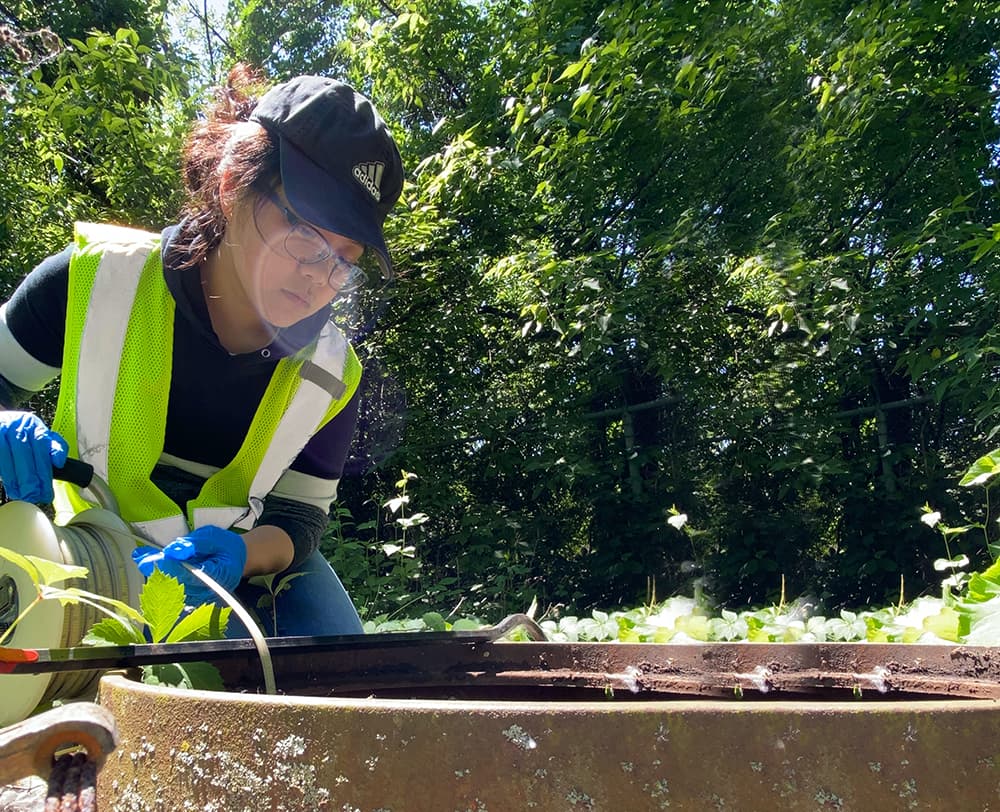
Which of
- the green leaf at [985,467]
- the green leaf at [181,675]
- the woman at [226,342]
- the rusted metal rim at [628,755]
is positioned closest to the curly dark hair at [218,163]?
the woman at [226,342]

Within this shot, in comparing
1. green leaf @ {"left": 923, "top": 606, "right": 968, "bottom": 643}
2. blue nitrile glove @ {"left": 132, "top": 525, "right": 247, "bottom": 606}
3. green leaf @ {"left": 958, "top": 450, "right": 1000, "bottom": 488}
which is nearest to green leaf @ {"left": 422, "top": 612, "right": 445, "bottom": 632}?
blue nitrile glove @ {"left": 132, "top": 525, "right": 247, "bottom": 606}

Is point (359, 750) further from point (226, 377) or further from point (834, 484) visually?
point (834, 484)

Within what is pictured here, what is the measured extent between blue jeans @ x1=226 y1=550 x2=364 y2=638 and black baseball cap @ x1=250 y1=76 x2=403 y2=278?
27.3 inches

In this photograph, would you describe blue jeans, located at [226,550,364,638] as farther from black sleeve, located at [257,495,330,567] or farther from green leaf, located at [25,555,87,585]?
green leaf, located at [25,555,87,585]

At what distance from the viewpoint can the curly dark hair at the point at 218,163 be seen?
1.63 meters

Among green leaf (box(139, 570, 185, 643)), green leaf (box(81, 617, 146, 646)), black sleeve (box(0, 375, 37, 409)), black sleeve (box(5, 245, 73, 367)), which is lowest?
green leaf (box(81, 617, 146, 646))

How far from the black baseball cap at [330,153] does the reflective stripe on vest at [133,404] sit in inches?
13.6

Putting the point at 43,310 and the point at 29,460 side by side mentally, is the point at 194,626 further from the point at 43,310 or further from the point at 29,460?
the point at 43,310

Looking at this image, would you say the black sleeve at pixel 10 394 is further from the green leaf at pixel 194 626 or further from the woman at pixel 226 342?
the green leaf at pixel 194 626

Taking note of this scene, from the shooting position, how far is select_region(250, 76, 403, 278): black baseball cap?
1.57 meters

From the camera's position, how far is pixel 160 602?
2.52 feet

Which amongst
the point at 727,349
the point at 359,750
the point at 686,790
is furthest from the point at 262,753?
the point at 727,349

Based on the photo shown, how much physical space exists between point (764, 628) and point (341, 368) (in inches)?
50.4

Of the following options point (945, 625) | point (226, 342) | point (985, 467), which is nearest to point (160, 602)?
point (226, 342)
